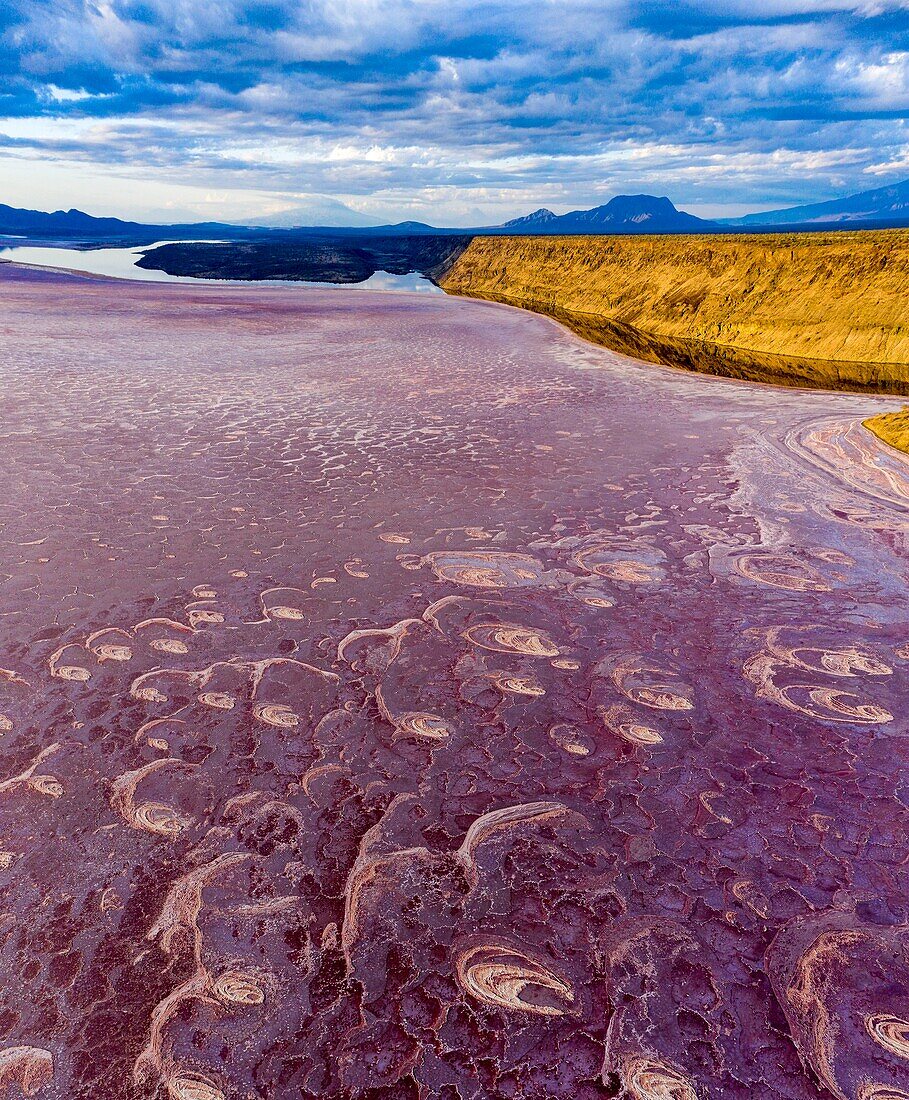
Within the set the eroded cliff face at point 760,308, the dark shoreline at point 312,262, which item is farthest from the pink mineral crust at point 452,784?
the dark shoreline at point 312,262

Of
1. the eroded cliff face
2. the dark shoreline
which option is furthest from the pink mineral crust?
the dark shoreline

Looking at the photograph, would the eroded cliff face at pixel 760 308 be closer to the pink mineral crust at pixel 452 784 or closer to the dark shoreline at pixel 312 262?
the pink mineral crust at pixel 452 784

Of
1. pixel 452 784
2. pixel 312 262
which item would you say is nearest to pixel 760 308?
pixel 452 784

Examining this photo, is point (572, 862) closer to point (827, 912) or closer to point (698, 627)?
point (827, 912)

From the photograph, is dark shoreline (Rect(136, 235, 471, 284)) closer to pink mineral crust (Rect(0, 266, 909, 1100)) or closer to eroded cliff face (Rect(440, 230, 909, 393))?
eroded cliff face (Rect(440, 230, 909, 393))

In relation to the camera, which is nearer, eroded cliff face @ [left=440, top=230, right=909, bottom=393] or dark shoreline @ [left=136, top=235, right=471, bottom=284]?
eroded cliff face @ [left=440, top=230, right=909, bottom=393]

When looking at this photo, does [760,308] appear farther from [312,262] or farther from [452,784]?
[312,262]

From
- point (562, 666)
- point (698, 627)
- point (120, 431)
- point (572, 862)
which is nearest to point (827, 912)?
point (572, 862)
